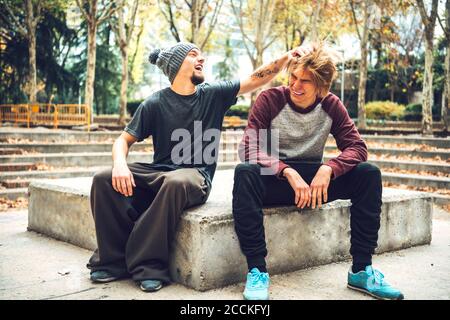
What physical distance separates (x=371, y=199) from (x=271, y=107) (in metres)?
0.91

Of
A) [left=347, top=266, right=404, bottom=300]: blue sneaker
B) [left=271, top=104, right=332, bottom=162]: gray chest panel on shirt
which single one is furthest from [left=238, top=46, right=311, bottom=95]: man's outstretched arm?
[left=347, top=266, right=404, bottom=300]: blue sneaker

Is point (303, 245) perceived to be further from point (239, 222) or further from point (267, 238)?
point (239, 222)

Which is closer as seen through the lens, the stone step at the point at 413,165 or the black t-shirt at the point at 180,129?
the black t-shirt at the point at 180,129

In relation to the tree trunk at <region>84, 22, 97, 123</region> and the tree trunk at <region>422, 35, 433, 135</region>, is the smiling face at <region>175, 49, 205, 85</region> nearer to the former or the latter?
the tree trunk at <region>422, 35, 433, 135</region>

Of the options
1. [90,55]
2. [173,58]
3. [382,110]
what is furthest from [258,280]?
[382,110]

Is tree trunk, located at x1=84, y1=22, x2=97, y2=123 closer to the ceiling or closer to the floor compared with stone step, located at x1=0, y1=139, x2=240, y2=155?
closer to the ceiling

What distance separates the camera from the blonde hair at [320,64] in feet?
11.0

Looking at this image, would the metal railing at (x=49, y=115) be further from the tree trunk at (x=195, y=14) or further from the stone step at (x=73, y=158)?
the tree trunk at (x=195, y=14)

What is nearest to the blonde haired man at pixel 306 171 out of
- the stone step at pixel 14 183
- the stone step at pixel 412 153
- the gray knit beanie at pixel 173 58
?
the gray knit beanie at pixel 173 58

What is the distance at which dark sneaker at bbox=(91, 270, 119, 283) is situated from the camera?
133 inches

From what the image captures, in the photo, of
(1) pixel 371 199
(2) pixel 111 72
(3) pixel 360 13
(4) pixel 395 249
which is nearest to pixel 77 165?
(4) pixel 395 249

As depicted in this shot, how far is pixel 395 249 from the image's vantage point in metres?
4.43

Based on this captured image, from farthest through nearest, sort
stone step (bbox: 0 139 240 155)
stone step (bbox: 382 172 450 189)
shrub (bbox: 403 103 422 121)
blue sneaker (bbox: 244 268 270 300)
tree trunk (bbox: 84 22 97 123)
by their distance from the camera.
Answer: shrub (bbox: 403 103 422 121) → tree trunk (bbox: 84 22 97 123) → stone step (bbox: 0 139 240 155) → stone step (bbox: 382 172 450 189) → blue sneaker (bbox: 244 268 270 300)

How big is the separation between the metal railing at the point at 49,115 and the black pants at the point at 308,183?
423 inches
